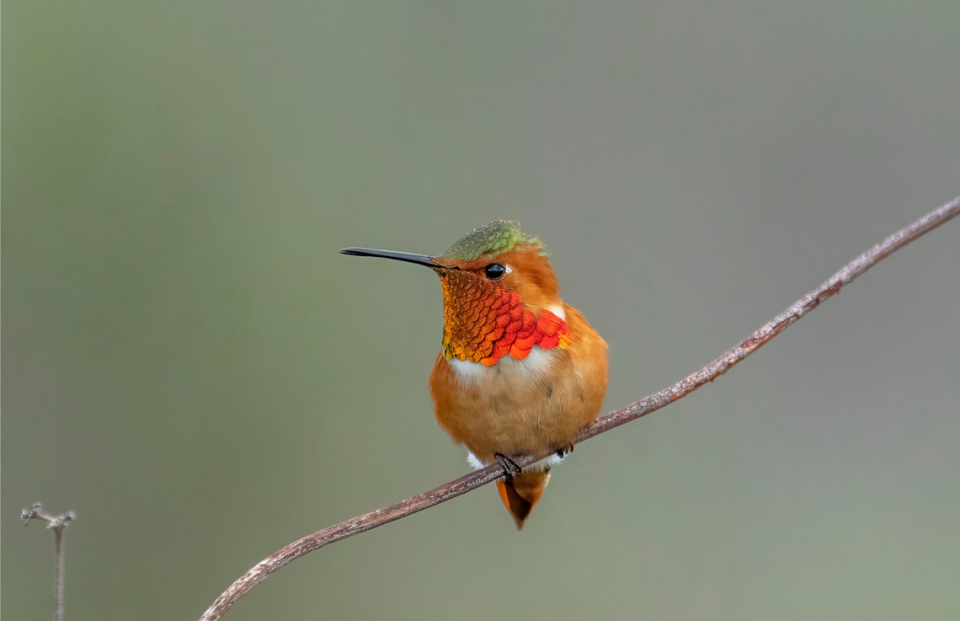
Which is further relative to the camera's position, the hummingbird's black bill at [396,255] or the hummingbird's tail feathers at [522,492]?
the hummingbird's tail feathers at [522,492]

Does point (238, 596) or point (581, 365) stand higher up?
point (581, 365)

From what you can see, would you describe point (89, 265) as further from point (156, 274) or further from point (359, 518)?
point (359, 518)

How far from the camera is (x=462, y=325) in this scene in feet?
2.77

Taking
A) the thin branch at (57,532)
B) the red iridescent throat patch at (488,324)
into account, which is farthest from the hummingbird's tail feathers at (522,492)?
the thin branch at (57,532)

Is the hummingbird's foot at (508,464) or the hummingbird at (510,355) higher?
the hummingbird at (510,355)

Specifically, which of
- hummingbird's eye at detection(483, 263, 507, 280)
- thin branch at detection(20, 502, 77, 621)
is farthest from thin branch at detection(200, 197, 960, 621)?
hummingbird's eye at detection(483, 263, 507, 280)

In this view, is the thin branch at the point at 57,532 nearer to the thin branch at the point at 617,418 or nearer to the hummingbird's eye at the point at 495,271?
the thin branch at the point at 617,418

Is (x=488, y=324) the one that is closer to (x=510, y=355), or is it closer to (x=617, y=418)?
(x=510, y=355)

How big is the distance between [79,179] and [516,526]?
1.44m

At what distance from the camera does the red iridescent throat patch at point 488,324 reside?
821 millimetres

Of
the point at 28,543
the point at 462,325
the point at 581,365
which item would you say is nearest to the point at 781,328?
the point at 581,365

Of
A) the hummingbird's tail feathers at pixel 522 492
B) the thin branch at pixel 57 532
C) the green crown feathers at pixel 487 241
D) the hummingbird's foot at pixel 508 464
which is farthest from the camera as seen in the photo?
the hummingbird's tail feathers at pixel 522 492

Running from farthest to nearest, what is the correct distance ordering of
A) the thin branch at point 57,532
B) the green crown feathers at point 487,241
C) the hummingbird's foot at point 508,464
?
the hummingbird's foot at point 508,464 < the green crown feathers at point 487,241 < the thin branch at point 57,532

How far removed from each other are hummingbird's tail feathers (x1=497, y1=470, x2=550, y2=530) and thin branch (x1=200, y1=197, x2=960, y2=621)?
93 millimetres
